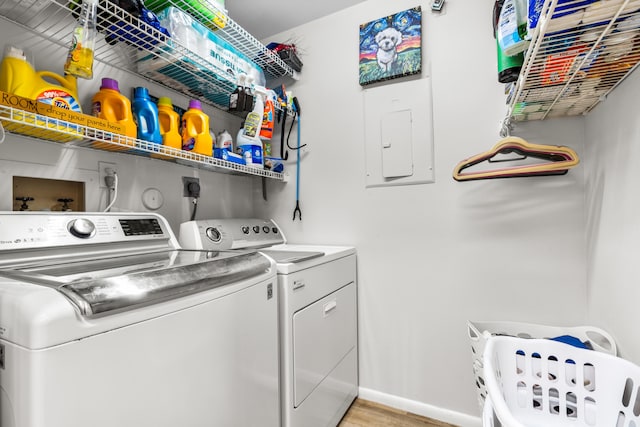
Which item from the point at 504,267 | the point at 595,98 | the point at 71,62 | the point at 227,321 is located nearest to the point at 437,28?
the point at 595,98

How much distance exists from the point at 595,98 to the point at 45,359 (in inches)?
73.3

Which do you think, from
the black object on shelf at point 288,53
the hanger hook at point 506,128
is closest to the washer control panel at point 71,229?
the black object on shelf at point 288,53

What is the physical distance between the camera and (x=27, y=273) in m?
0.79

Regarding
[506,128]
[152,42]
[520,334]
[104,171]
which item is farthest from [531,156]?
[104,171]

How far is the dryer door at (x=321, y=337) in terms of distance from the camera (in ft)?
4.41

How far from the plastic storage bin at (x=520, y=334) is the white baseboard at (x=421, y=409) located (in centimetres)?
29

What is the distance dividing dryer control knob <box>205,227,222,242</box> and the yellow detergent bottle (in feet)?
2.32

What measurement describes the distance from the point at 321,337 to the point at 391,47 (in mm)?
1683

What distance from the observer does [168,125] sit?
150 centimetres

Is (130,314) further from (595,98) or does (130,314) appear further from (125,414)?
(595,98)

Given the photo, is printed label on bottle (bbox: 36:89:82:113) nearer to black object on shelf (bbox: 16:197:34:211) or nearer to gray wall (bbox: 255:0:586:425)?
black object on shelf (bbox: 16:197:34:211)

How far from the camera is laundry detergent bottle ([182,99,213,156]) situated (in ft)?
5.03

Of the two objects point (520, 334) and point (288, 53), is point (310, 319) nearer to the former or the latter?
point (520, 334)

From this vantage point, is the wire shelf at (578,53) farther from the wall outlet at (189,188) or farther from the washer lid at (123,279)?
the wall outlet at (189,188)
